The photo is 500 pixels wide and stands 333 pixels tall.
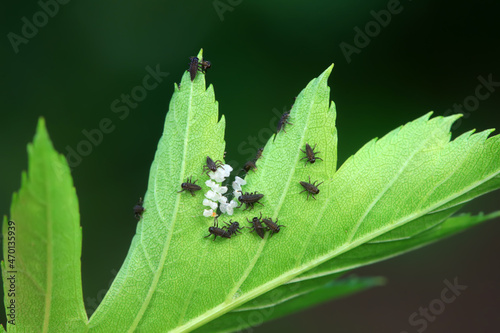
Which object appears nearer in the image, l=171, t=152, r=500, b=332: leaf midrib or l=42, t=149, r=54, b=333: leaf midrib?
l=42, t=149, r=54, b=333: leaf midrib

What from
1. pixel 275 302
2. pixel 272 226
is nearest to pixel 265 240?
pixel 272 226

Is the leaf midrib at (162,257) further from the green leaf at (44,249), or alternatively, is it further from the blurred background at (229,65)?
the blurred background at (229,65)

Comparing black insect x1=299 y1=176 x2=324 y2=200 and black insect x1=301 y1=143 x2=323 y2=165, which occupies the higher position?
black insect x1=301 y1=143 x2=323 y2=165

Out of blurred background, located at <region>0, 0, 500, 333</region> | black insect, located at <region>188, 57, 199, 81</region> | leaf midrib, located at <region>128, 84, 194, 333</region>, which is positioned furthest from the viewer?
blurred background, located at <region>0, 0, 500, 333</region>

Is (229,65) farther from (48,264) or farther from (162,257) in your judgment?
(48,264)

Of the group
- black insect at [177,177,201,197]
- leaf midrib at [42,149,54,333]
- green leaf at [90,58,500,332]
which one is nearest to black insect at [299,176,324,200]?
green leaf at [90,58,500,332]

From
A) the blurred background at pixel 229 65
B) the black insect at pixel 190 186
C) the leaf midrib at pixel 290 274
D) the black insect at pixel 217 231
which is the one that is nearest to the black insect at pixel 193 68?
the black insect at pixel 190 186

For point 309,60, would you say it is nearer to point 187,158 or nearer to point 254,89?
point 254,89

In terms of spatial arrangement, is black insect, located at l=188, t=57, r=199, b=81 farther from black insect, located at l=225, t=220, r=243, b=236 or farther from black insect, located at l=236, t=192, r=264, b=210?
black insect, located at l=225, t=220, r=243, b=236
